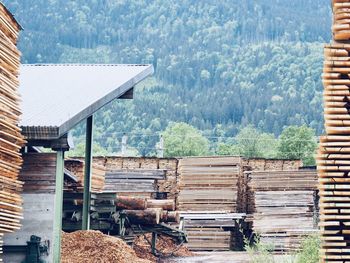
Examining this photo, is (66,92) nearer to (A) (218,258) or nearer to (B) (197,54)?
(A) (218,258)

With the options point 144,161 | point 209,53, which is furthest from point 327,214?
point 209,53

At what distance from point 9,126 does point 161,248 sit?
13.6 m

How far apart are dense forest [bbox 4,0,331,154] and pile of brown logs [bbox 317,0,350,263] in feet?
315

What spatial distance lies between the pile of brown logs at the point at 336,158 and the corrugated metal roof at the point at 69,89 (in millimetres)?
7172

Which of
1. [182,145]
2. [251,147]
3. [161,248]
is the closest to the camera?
[161,248]

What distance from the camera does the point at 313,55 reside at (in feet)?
483

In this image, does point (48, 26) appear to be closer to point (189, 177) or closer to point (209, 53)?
point (209, 53)

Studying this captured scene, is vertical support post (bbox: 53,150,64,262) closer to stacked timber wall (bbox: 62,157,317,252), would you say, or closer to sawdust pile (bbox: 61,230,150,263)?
sawdust pile (bbox: 61,230,150,263)

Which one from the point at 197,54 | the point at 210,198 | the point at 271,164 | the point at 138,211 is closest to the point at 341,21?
the point at 138,211

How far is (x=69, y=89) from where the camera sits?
2380 centimetres

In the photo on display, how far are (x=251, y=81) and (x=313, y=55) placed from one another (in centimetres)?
1153

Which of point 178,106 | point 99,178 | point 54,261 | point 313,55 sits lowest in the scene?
point 54,261

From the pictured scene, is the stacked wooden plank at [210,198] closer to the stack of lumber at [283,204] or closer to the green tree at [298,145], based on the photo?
the stack of lumber at [283,204]

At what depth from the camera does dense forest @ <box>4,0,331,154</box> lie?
125562 millimetres
